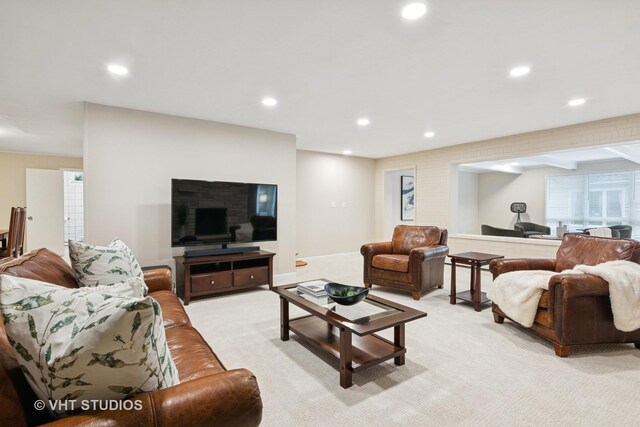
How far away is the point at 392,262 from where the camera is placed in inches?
161

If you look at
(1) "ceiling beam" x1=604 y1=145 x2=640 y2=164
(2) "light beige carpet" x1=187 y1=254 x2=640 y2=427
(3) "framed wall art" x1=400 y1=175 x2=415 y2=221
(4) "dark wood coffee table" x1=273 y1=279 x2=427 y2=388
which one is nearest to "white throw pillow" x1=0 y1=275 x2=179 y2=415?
(2) "light beige carpet" x1=187 y1=254 x2=640 y2=427

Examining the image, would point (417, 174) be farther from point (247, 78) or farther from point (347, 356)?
point (347, 356)

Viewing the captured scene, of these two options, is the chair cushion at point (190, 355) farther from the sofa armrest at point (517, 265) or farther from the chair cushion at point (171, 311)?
the sofa armrest at point (517, 265)

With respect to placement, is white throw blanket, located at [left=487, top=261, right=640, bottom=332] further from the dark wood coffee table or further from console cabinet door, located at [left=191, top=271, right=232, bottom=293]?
console cabinet door, located at [left=191, top=271, right=232, bottom=293]

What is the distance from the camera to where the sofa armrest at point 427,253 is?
12.6 feet

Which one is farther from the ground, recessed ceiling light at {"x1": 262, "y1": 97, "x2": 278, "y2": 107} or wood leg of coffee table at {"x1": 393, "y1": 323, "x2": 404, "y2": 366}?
recessed ceiling light at {"x1": 262, "y1": 97, "x2": 278, "y2": 107}

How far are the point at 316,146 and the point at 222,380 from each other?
5619mm

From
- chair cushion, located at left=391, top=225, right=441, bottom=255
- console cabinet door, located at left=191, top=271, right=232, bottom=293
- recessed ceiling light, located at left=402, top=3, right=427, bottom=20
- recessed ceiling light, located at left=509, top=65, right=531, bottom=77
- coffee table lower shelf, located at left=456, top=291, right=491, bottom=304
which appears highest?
recessed ceiling light, located at left=509, top=65, right=531, bottom=77

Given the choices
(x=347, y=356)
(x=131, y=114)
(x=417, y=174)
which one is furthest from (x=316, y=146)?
(x=347, y=356)

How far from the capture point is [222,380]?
1.02 m

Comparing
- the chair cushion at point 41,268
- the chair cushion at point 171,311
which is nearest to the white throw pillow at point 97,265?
the chair cushion at point 41,268

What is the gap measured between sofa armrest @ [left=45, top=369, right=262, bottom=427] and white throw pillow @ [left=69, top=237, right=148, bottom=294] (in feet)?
4.77

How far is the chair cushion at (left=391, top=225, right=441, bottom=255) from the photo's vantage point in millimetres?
4363

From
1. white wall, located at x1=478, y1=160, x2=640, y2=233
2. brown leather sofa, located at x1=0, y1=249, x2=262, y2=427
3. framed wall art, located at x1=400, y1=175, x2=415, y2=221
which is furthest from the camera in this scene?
white wall, located at x1=478, y1=160, x2=640, y2=233
